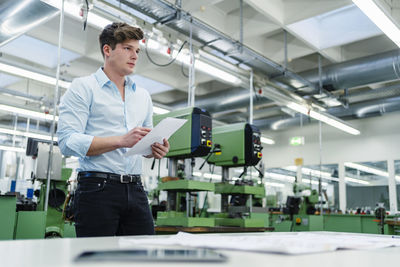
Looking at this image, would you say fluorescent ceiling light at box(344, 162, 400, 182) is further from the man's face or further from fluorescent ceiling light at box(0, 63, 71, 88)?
the man's face


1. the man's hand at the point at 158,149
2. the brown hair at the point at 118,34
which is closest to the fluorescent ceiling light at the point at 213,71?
the brown hair at the point at 118,34

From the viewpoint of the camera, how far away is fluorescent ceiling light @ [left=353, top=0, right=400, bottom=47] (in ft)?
12.8

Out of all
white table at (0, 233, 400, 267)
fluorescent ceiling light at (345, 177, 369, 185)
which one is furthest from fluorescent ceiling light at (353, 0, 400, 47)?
fluorescent ceiling light at (345, 177, 369, 185)

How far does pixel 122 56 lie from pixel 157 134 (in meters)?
0.43

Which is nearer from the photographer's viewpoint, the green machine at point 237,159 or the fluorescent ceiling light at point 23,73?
the green machine at point 237,159

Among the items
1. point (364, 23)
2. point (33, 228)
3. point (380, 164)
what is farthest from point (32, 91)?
point (380, 164)

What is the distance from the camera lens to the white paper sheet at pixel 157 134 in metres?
1.35

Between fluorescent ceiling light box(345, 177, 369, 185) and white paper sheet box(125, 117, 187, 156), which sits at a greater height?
fluorescent ceiling light box(345, 177, 369, 185)

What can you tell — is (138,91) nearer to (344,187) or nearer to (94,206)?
(94,206)

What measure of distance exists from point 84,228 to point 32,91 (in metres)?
7.87

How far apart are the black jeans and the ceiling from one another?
9.54 feet

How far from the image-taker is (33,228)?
11.0ft

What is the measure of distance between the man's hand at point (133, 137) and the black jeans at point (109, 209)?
18 centimetres

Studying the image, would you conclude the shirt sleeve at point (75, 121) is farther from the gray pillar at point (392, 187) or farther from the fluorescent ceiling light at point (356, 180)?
the fluorescent ceiling light at point (356, 180)
